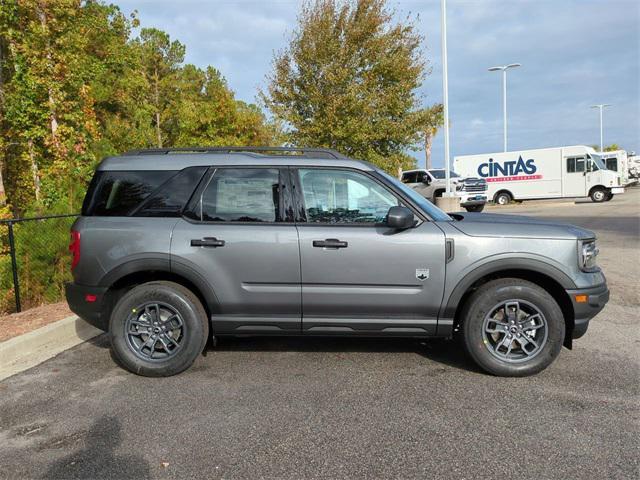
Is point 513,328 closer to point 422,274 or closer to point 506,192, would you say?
point 422,274

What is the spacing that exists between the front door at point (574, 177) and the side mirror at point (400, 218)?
26.8 m

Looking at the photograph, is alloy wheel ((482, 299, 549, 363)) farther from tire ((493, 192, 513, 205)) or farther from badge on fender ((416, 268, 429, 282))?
tire ((493, 192, 513, 205))

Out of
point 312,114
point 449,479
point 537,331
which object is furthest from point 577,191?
point 449,479

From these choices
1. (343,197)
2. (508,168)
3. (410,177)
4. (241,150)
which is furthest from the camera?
(508,168)

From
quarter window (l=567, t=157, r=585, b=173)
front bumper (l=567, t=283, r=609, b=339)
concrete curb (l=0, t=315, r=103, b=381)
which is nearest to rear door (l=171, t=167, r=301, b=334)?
concrete curb (l=0, t=315, r=103, b=381)

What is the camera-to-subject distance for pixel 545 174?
92.0 feet

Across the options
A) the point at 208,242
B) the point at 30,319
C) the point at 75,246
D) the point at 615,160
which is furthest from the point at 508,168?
the point at 75,246

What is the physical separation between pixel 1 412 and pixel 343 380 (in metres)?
2.57

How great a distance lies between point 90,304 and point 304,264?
1.89m

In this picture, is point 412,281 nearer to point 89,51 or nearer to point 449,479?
point 449,479

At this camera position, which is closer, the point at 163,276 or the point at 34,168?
the point at 163,276

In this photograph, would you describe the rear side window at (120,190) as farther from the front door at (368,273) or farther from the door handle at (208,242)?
the front door at (368,273)

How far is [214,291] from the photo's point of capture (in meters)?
4.21

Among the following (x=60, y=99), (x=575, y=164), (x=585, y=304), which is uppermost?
(x=60, y=99)
